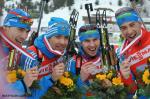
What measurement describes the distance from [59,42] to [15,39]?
1.71 feet

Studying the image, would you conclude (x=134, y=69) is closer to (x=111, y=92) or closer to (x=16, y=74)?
(x=111, y=92)

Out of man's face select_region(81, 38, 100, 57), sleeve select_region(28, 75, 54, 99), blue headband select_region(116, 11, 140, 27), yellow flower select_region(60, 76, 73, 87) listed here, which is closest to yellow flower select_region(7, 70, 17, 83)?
sleeve select_region(28, 75, 54, 99)

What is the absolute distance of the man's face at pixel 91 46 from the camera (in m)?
4.33

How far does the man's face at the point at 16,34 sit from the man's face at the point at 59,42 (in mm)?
359

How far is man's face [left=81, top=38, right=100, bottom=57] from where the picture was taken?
4.33m

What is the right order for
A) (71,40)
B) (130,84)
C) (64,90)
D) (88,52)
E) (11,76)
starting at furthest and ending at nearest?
1. (88,52)
2. (71,40)
3. (130,84)
4. (64,90)
5. (11,76)

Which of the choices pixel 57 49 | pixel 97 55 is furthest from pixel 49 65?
pixel 97 55

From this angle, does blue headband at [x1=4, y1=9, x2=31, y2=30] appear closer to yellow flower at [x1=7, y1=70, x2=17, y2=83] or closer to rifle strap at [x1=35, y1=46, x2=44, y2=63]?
rifle strap at [x1=35, y1=46, x2=44, y2=63]

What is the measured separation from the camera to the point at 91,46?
4328mm

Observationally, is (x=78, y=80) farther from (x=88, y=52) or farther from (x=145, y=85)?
(x=145, y=85)

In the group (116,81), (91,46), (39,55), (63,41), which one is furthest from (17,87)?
(91,46)

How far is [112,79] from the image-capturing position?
3891 mm

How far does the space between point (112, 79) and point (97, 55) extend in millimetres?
583

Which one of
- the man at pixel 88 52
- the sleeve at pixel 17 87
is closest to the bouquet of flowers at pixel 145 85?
the man at pixel 88 52
